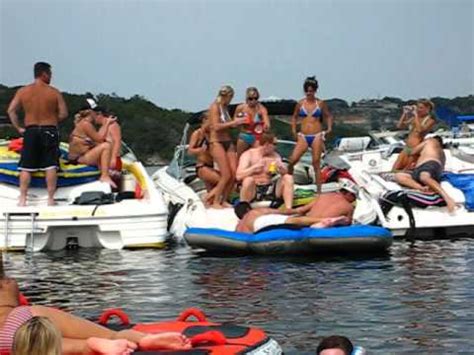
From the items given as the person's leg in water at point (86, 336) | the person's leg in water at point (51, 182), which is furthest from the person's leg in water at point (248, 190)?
the person's leg in water at point (86, 336)

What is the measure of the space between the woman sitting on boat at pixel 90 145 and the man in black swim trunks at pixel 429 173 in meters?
4.15

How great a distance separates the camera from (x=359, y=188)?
1498 cm

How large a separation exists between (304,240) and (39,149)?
12.9 ft

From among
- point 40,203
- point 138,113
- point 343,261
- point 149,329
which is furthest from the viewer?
point 138,113

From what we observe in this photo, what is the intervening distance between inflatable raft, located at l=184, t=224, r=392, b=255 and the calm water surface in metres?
0.17

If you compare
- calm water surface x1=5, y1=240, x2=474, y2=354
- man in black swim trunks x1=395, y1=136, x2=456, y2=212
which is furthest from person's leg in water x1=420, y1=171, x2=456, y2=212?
calm water surface x1=5, y1=240, x2=474, y2=354

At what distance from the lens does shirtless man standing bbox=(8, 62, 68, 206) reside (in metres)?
14.2

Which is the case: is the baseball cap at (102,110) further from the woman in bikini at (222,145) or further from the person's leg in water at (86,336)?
the person's leg in water at (86,336)

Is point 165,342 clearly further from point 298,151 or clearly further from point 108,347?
point 298,151

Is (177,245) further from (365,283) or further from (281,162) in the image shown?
(365,283)

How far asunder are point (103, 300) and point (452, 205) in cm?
628

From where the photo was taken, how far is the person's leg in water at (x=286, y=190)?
14.5m

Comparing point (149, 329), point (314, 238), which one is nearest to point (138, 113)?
point (314, 238)

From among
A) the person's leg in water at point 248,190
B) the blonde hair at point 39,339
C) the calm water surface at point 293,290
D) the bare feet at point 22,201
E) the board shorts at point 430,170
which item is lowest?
the calm water surface at point 293,290
